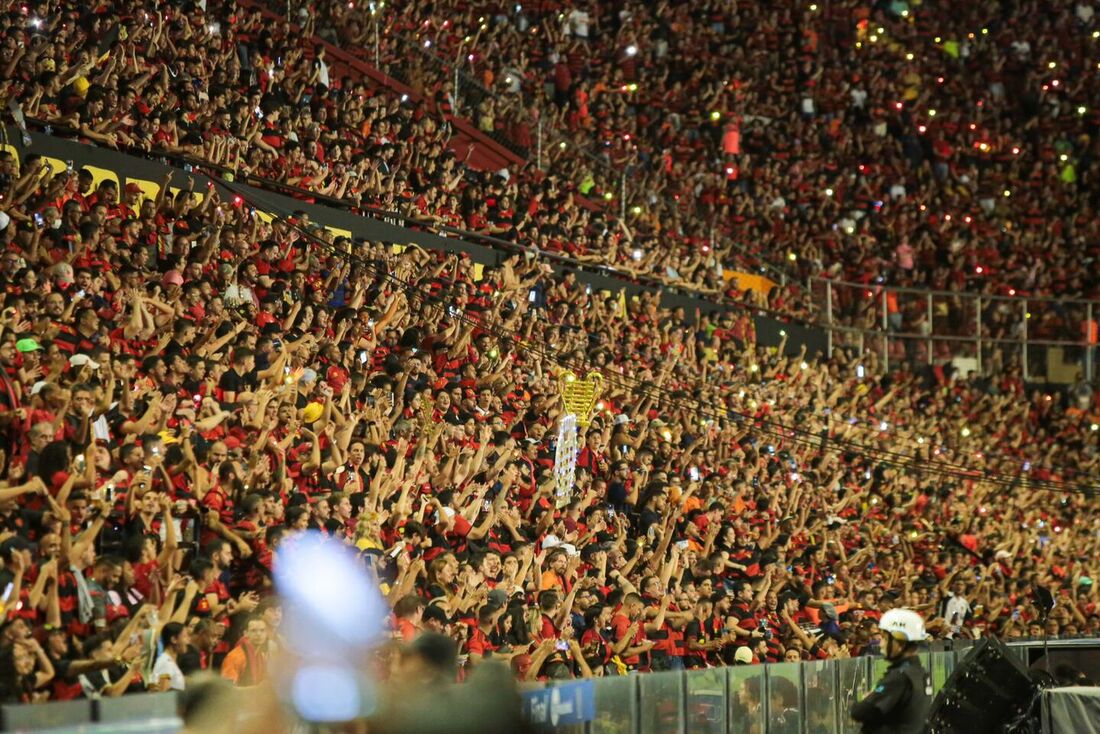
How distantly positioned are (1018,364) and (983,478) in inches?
178

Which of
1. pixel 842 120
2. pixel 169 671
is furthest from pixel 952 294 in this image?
pixel 169 671

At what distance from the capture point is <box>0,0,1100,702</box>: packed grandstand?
31.1ft

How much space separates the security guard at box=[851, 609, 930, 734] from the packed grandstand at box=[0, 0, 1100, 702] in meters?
1.95

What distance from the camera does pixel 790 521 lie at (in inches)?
664

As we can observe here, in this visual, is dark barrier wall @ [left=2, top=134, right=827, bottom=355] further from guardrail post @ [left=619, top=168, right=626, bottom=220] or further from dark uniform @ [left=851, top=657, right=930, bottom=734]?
dark uniform @ [left=851, top=657, right=930, bottom=734]

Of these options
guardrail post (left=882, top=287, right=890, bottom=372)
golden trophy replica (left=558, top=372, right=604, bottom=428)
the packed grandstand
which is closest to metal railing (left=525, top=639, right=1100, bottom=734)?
the packed grandstand

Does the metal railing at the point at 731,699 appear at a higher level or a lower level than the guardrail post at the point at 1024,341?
lower

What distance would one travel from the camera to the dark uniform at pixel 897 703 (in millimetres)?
7969

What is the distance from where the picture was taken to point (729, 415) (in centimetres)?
1858

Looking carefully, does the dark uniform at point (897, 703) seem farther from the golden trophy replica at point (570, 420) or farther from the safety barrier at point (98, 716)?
the golden trophy replica at point (570, 420)

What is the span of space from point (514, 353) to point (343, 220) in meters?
2.22

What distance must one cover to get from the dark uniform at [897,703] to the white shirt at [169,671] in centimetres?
353

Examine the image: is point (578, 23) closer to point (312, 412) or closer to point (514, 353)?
point (514, 353)

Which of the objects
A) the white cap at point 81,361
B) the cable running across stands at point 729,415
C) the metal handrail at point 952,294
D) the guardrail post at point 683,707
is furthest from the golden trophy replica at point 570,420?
the metal handrail at point 952,294
